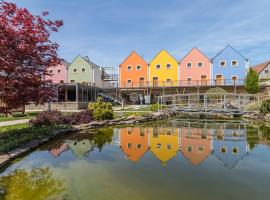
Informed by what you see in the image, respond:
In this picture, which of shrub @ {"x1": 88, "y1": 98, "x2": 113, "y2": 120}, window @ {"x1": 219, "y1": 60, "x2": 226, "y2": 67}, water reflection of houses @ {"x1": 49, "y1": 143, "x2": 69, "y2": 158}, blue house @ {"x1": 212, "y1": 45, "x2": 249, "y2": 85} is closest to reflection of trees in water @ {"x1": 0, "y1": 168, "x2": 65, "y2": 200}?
water reflection of houses @ {"x1": 49, "y1": 143, "x2": 69, "y2": 158}

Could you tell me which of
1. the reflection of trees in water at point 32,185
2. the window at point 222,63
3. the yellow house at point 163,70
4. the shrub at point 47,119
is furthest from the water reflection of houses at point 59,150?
the window at point 222,63

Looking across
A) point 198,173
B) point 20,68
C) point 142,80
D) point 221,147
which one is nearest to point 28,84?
point 20,68

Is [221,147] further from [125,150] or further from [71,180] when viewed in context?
[71,180]

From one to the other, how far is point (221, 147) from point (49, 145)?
5409mm

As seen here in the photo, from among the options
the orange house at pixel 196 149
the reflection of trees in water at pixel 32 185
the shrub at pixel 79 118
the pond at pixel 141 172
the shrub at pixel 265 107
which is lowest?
the reflection of trees in water at pixel 32 185

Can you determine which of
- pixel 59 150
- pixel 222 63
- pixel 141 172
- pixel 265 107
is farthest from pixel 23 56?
pixel 222 63

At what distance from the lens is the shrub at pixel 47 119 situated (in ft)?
31.9

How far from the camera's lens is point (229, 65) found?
32.1 metres

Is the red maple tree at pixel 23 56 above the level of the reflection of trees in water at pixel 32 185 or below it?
above

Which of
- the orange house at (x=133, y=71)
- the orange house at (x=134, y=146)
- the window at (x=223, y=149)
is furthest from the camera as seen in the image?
the orange house at (x=133, y=71)

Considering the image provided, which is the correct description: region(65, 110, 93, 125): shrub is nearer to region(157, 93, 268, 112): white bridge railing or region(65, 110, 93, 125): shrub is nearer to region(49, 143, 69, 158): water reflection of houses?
region(49, 143, 69, 158): water reflection of houses

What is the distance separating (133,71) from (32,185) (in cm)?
3124

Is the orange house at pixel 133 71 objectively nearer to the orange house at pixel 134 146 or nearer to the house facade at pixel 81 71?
the house facade at pixel 81 71

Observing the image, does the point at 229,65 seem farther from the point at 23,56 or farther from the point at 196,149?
the point at 23,56
